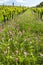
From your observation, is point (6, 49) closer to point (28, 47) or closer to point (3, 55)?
point (3, 55)

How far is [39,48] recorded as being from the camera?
344 inches

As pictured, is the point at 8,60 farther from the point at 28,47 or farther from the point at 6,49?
the point at 28,47

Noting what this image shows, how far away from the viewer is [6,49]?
25.2 feet

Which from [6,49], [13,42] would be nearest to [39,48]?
[13,42]

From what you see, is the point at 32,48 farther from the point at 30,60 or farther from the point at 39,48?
the point at 30,60

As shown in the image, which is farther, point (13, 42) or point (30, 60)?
point (13, 42)

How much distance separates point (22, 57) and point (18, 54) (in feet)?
0.48

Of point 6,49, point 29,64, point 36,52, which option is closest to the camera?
point 29,64

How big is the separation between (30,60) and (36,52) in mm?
1119

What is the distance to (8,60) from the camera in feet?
23.3

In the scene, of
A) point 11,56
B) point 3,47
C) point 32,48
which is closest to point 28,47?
point 32,48

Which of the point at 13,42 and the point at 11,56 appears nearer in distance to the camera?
the point at 11,56

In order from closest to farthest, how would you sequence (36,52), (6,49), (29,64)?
(29,64) → (6,49) → (36,52)

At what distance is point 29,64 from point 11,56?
58 centimetres
